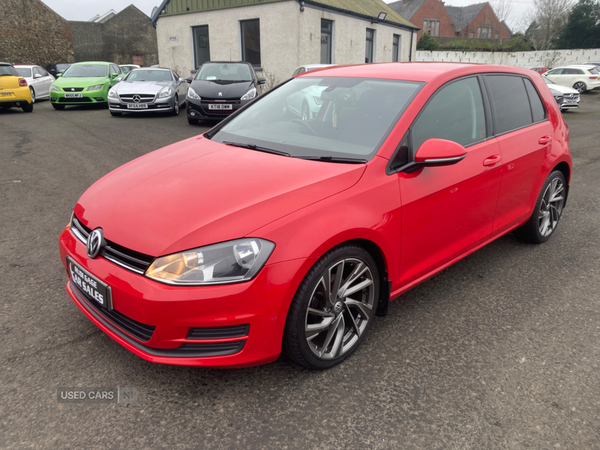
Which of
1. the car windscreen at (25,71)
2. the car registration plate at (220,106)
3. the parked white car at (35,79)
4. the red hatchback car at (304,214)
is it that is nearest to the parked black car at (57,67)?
the parked white car at (35,79)

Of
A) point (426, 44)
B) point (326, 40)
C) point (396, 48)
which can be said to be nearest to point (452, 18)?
point (426, 44)

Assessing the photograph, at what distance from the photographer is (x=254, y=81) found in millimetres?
12516

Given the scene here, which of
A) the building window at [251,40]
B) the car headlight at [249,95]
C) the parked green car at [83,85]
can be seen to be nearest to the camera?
the car headlight at [249,95]

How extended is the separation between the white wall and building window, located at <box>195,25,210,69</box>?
23430mm

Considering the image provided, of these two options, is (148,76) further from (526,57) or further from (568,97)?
(526,57)

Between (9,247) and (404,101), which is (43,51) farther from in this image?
(404,101)

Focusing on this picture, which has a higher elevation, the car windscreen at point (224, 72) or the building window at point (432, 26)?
the building window at point (432, 26)

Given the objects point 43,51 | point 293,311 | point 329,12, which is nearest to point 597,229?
point 293,311

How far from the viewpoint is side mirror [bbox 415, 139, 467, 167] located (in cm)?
273

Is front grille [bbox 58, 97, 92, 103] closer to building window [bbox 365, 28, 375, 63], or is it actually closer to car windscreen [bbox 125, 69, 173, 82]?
car windscreen [bbox 125, 69, 173, 82]

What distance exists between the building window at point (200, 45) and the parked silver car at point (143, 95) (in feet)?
25.2

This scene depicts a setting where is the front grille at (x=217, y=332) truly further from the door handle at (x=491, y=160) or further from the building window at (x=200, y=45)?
the building window at (x=200, y=45)

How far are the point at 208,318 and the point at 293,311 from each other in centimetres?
42

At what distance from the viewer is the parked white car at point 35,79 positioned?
56.0 feet
